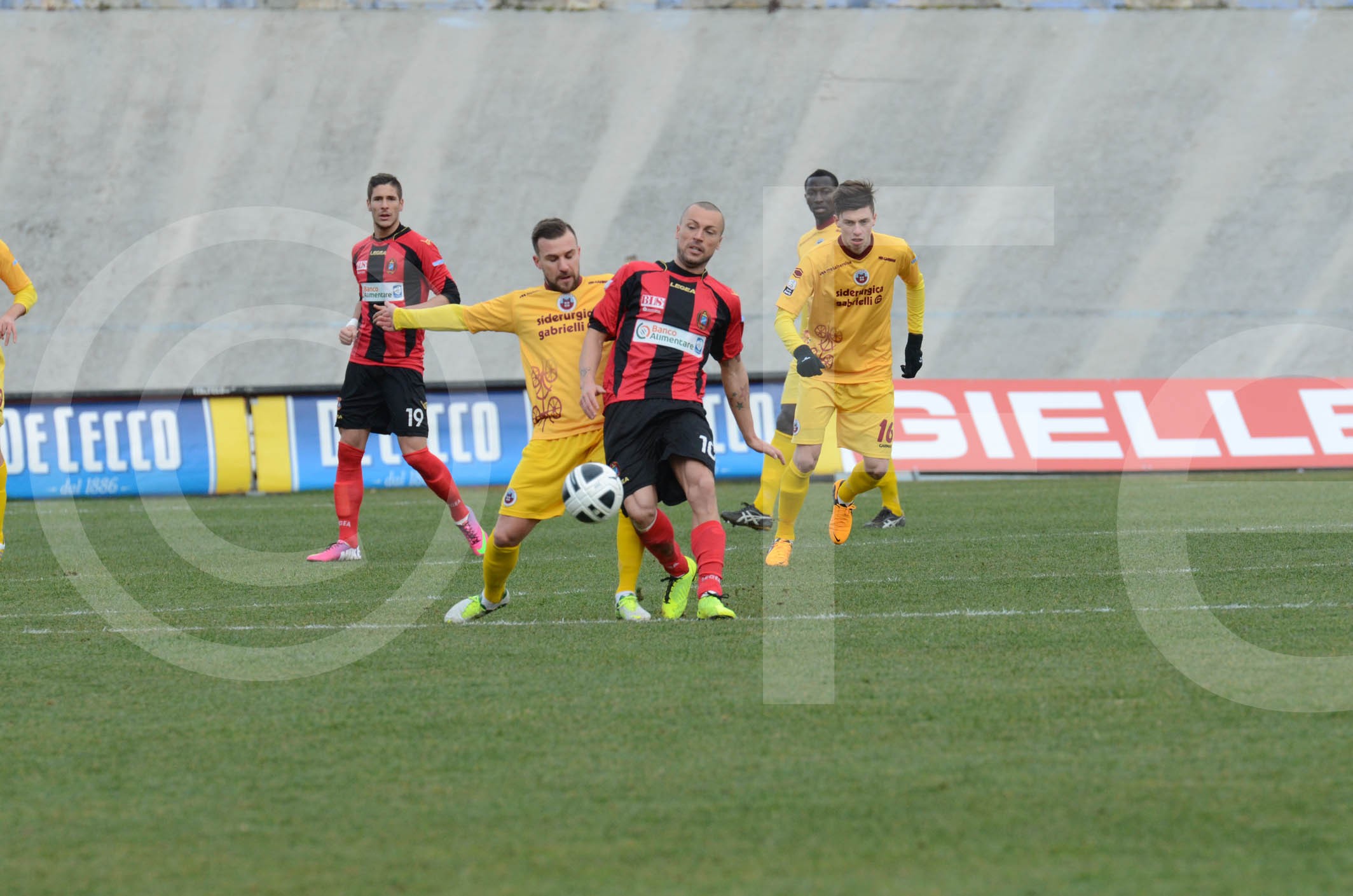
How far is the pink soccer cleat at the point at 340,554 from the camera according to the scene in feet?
32.2

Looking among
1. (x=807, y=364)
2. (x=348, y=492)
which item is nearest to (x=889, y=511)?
(x=807, y=364)

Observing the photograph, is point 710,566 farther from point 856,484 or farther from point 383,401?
point 383,401

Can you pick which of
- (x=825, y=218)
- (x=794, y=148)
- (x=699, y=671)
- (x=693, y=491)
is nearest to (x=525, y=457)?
(x=693, y=491)

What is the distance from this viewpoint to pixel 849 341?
9.73 m

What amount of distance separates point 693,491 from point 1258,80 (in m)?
20.0

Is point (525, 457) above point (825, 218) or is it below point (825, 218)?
below

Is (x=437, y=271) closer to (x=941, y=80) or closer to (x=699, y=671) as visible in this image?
(x=699, y=671)

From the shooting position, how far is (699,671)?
18.2 ft

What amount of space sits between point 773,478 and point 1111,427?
22.2ft

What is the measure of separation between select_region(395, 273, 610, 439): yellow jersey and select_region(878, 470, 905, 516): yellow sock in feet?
13.7

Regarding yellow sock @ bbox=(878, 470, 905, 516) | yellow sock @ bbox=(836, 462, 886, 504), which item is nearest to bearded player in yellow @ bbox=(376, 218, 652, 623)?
yellow sock @ bbox=(836, 462, 886, 504)

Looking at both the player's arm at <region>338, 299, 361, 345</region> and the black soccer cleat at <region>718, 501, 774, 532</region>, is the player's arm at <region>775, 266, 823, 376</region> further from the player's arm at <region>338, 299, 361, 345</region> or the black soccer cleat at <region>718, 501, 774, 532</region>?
the player's arm at <region>338, 299, 361, 345</region>

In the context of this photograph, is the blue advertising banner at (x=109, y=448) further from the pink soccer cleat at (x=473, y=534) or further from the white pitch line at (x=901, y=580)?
the white pitch line at (x=901, y=580)

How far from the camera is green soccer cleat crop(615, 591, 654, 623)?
6930 millimetres
